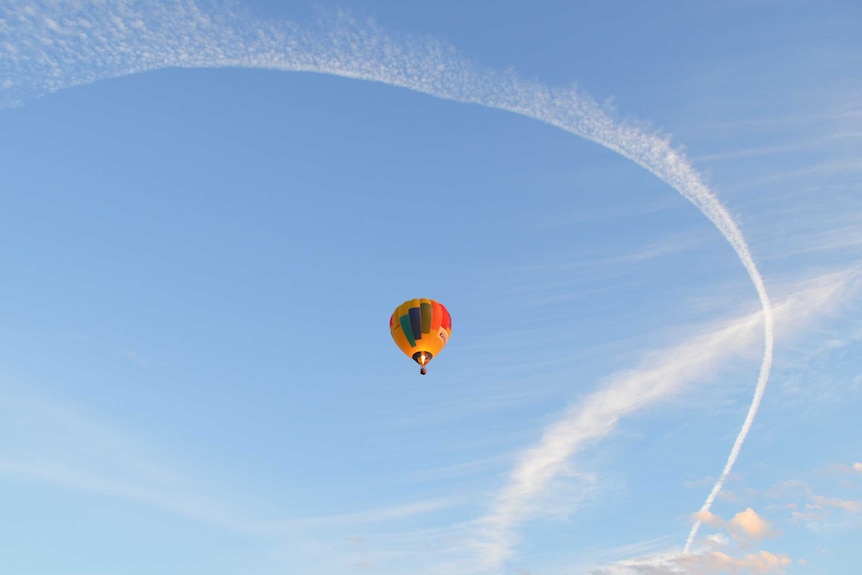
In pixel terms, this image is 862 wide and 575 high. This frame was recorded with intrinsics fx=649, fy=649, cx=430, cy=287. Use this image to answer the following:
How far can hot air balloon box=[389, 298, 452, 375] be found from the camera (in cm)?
5591

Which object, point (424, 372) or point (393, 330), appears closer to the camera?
point (424, 372)

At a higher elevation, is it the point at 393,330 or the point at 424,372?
the point at 393,330

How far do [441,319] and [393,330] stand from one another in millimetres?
4930

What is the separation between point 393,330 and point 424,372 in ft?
19.5

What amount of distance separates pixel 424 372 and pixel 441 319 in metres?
5.04

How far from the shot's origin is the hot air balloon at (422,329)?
55906 mm

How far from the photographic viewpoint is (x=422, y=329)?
55750mm

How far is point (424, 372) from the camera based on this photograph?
2168 inches

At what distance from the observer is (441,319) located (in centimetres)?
5703
